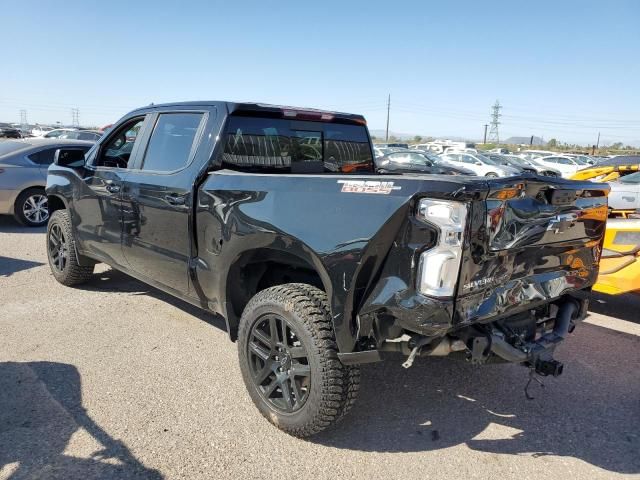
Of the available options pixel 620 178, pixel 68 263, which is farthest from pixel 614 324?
pixel 620 178

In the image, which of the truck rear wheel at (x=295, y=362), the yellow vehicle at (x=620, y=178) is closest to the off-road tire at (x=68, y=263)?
the truck rear wheel at (x=295, y=362)

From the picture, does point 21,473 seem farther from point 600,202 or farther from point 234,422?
point 600,202

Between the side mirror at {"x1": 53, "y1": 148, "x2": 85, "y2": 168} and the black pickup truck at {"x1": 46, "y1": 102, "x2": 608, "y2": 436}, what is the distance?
113cm

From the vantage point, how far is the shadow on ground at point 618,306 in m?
5.42

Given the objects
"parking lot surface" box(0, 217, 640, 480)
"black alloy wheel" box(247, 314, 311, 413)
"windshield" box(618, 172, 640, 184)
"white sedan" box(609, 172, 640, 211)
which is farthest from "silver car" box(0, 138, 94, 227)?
"windshield" box(618, 172, 640, 184)

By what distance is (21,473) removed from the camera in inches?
100.0

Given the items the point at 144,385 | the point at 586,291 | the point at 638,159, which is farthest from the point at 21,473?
the point at 638,159

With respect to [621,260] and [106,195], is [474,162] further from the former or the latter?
[106,195]

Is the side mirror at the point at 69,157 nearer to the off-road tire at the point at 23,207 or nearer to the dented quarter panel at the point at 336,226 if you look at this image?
the dented quarter panel at the point at 336,226

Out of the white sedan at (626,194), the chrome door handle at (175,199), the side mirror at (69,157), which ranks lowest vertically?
the white sedan at (626,194)

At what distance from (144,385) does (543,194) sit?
9.10 feet

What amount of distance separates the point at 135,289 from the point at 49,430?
2828mm

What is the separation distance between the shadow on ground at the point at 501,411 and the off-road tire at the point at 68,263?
330 centimetres

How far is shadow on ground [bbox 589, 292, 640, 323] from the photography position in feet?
17.8
